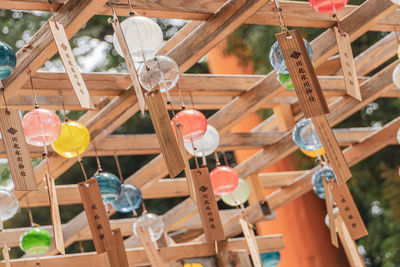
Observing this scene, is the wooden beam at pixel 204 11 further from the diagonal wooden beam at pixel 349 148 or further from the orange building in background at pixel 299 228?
the orange building in background at pixel 299 228

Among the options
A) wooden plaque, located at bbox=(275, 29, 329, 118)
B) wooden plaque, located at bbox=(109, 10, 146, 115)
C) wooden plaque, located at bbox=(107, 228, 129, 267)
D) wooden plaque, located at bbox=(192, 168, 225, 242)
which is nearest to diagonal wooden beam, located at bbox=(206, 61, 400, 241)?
wooden plaque, located at bbox=(192, 168, 225, 242)

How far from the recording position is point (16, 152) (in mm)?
2465

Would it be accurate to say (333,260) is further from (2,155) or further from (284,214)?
(2,155)

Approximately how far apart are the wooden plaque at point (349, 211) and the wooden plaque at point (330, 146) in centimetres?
113

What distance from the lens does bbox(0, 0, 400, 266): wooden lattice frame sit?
9.35 ft

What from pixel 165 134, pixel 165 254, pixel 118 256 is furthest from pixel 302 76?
pixel 165 254

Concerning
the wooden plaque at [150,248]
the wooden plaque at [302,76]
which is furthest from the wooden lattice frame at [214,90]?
the wooden plaque at [302,76]

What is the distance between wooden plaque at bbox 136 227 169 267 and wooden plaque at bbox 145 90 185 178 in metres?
1.52

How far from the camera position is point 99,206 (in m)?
2.65

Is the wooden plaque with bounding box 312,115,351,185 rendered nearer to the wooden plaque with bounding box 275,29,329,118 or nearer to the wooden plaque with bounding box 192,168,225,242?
the wooden plaque with bounding box 275,29,329,118

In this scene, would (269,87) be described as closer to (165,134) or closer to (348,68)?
(348,68)

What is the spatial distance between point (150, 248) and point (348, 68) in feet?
6.01

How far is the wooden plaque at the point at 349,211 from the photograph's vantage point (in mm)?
3336

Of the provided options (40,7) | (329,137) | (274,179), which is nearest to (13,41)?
(274,179)
